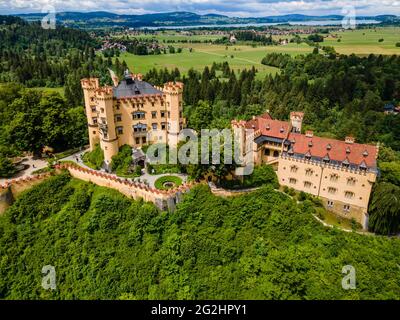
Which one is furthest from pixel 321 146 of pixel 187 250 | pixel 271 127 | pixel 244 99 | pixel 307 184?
pixel 244 99

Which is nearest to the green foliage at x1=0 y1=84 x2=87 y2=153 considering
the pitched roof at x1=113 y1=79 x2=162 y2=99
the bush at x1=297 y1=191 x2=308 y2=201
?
the pitched roof at x1=113 y1=79 x2=162 y2=99

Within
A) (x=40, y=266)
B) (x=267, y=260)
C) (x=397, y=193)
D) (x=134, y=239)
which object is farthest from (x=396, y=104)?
(x=40, y=266)

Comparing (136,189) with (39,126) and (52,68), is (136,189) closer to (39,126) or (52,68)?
(39,126)

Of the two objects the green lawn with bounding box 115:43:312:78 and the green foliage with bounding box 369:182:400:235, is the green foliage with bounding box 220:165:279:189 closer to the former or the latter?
the green foliage with bounding box 369:182:400:235

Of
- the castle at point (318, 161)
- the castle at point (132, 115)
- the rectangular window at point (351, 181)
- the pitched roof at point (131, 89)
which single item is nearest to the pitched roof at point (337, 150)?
the castle at point (318, 161)

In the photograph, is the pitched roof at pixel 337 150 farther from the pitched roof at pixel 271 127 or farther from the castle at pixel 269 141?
the pitched roof at pixel 271 127

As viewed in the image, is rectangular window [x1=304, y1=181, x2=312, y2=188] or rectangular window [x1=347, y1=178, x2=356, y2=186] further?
rectangular window [x1=304, y1=181, x2=312, y2=188]
